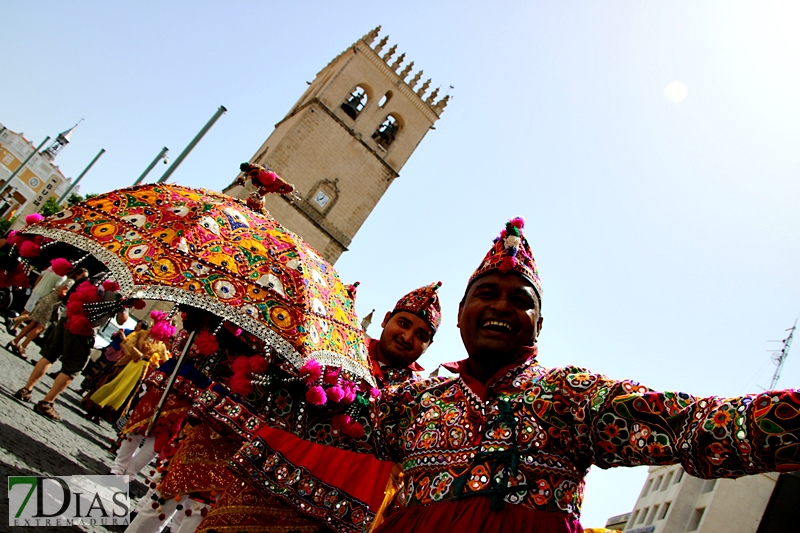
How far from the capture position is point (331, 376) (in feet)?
11.1

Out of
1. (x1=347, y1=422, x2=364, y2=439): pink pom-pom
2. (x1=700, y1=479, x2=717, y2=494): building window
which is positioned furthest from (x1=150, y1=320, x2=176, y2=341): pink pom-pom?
(x1=700, y1=479, x2=717, y2=494): building window

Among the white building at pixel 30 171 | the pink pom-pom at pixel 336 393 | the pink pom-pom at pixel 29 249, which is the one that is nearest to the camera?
the pink pom-pom at pixel 336 393

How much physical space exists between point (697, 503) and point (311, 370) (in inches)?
1288

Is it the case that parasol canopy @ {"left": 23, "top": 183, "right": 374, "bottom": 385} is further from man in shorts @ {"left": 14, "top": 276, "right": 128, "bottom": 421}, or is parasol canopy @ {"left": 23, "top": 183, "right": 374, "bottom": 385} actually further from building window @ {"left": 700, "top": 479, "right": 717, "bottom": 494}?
building window @ {"left": 700, "top": 479, "right": 717, "bottom": 494}

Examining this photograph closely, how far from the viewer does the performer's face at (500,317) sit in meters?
2.44

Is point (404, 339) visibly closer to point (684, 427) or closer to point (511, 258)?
point (511, 258)

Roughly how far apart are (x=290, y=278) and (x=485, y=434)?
6.32 feet

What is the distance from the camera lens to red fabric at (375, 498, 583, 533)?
1.90 metres

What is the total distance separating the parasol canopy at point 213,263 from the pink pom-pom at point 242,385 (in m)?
0.50

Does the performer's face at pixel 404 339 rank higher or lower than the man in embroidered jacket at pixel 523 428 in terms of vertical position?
higher

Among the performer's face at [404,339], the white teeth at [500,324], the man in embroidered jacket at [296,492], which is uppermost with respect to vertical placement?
the performer's face at [404,339]

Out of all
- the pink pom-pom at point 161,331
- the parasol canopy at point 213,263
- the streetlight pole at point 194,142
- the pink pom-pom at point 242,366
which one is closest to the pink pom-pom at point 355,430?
the parasol canopy at point 213,263

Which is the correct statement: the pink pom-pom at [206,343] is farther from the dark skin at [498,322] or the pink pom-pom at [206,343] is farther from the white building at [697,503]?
the white building at [697,503]

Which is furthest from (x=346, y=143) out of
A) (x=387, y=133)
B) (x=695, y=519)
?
(x=695, y=519)
